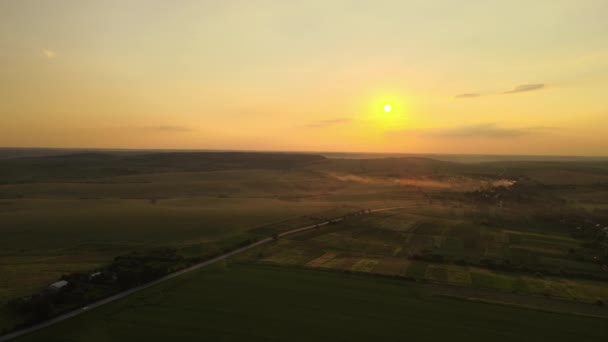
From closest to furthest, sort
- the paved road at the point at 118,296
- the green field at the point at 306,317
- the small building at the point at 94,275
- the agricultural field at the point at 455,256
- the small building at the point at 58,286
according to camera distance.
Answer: the paved road at the point at 118,296
the green field at the point at 306,317
the small building at the point at 58,286
the small building at the point at 94,275
the agricultural field at the point at 455,256

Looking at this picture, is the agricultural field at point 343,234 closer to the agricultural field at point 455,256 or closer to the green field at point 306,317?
the agricultural field at point 455,256

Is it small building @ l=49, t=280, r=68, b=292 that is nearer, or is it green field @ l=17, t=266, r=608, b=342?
green field @ l=17, t=266, r=608, b=342

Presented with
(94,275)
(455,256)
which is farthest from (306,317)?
(455,256)

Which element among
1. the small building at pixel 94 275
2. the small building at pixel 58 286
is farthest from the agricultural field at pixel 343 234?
the small building at pixel 58 286

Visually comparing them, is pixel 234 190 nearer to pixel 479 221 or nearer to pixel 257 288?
pixel 479 221

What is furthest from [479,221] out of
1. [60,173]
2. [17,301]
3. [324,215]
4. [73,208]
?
[60,173]

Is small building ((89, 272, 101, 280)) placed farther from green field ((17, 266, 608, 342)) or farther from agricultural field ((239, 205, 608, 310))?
agricultural field ((239, 205, 608, 310))

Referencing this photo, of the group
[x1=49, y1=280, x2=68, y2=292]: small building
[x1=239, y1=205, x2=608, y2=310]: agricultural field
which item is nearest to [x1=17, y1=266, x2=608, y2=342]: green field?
[x1=49, y1=280, x2=68, y2=292]: small building

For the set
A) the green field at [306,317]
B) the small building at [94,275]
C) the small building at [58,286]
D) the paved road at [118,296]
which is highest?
the small building at [58,286]

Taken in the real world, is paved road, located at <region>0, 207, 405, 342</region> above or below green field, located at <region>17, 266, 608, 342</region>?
above
